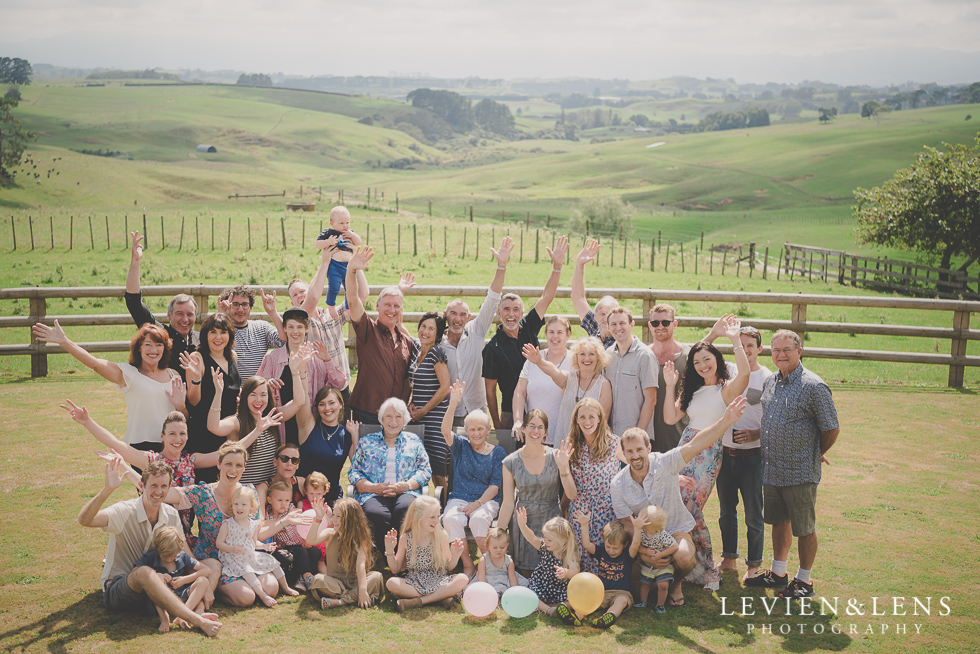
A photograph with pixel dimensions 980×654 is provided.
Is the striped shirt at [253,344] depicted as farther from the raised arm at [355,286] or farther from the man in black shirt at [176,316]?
the raised arm at [355,286]

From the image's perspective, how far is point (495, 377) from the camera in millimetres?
6484

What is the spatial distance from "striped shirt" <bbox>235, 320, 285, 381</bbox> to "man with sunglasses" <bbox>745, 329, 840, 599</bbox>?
4.29 meters

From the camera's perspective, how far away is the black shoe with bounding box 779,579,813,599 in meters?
4.99

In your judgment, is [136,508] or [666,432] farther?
[666,432]

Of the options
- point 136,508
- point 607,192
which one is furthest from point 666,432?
point 607,192

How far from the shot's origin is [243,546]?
5.03 meters

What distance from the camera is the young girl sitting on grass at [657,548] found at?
4.89 meters

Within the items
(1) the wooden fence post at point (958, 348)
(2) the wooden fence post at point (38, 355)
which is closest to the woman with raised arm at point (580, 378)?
(1) the wooden fence post at point (958, 348)

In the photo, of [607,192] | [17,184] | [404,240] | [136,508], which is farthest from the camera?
[607,192]

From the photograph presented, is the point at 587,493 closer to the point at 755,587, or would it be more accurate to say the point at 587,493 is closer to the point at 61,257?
the point at 755,587

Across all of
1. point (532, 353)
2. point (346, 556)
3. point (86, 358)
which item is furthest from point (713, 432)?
point (86, 358)

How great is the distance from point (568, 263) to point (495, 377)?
1823 cm

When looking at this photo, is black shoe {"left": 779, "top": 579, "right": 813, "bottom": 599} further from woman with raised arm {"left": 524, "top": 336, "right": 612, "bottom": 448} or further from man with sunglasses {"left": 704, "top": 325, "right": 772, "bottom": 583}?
A: woman with raised arm {"left": 524, "top": 336, "right": 612, "bottom": 448}

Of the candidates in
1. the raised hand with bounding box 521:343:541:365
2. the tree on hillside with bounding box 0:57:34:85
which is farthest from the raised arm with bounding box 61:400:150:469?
the tree on hillside with bounding box 0:57:34:85
